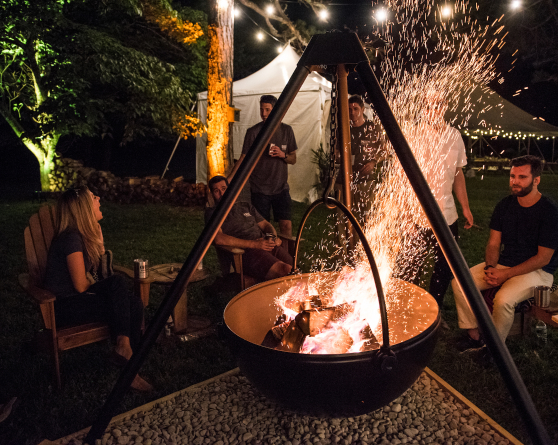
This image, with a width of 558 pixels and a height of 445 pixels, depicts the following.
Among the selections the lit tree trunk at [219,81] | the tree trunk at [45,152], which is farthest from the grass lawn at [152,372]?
the tree trunk at [45,152]

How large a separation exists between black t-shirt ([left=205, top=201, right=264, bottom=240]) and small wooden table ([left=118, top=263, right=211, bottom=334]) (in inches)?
24.2

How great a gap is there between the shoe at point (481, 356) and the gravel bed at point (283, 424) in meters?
0.67

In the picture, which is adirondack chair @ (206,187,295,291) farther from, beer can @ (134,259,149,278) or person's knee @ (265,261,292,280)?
beer can @ (134,259,149,278)

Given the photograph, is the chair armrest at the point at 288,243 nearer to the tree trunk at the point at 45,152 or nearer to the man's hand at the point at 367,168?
the man's hand at the point at 367,168

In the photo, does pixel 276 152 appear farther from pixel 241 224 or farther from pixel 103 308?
pixel 103 308

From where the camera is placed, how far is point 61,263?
290 centimetres

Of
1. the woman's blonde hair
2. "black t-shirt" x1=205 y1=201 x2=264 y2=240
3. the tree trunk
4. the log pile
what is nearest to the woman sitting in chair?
the woman's blonde hair

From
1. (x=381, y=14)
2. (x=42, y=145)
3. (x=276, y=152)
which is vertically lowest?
(x=42, y=145)

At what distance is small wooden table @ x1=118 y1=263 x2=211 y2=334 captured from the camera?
3.29 meters

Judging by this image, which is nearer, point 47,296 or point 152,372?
point 47,296

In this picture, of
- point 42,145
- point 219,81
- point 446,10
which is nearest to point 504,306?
point 219,81

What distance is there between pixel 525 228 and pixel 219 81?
5.79 m

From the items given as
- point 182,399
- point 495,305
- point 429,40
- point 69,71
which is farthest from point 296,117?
point 429,40

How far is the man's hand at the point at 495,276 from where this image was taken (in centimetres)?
311
